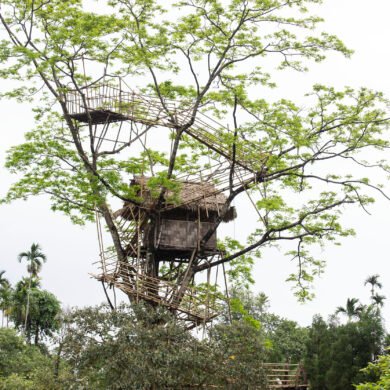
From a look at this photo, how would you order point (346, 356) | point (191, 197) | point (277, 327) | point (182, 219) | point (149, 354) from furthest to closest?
point (277, 327)
point (346, 356)
point (182, 219)
point (191, 197)
point (149, 354)

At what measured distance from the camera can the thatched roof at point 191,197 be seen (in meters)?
20.0

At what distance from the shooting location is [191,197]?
2023cm

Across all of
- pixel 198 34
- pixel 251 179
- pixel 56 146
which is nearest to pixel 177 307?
pixel 251 179

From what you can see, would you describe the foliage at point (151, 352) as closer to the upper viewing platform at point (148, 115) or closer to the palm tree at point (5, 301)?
the upper viewing platform at point (148, 115)

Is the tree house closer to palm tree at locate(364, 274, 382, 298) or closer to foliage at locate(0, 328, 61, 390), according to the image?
foliage at locate(0, 328, 61, 390)

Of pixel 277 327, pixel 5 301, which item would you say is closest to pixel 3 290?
pixel 5 301

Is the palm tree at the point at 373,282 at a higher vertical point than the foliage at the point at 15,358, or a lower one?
higher

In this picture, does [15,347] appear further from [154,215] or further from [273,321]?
[273,321]

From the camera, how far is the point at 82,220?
21922 mm

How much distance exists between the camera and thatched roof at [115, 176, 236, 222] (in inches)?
789

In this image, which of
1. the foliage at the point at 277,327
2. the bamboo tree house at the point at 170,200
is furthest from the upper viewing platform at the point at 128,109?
the foliage at the point at 277,327

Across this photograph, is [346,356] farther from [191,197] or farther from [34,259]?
[34,259]

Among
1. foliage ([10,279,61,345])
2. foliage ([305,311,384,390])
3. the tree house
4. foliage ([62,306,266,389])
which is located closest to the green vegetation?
foliage ([62,306,266,389])

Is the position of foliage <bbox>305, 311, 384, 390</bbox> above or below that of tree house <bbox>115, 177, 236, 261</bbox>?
below
